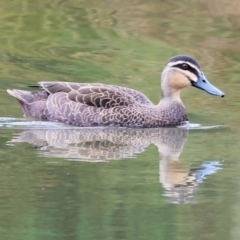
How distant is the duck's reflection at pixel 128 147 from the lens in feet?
32.3

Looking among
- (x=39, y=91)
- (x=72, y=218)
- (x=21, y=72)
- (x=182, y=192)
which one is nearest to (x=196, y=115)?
(x=39, y=91)

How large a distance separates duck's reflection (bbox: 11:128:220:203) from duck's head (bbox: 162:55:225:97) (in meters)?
0.68

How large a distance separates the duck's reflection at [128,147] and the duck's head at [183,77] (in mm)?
676

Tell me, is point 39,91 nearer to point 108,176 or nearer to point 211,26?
point 108,176

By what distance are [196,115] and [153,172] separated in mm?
3580

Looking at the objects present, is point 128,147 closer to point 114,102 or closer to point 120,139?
point 120,139

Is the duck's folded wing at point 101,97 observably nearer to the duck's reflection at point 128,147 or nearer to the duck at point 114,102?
the duck at point 114,102

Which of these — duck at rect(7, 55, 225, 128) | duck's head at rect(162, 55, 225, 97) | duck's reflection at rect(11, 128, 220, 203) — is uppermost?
duck's head at rect(162, 55, 225, 97)

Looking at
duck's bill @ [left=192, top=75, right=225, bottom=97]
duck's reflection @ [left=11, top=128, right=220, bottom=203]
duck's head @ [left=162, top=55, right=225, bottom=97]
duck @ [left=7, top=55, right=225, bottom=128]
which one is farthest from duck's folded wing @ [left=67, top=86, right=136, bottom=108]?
duck's bill @ [left=192, top=75, right=225, bottom=97]

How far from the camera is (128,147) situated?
37.9 ft

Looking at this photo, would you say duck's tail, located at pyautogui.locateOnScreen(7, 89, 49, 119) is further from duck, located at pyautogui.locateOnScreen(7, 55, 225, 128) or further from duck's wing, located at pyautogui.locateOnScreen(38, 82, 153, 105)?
duck's wing, located at pyautogui.locateOnScreen(38, 82, 153, 105)

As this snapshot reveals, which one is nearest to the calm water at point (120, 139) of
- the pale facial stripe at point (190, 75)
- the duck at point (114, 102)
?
the duck at point (114, 102)

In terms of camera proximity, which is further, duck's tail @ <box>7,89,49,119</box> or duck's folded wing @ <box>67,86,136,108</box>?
duck's tail @ <box>7,89,49,119</box>

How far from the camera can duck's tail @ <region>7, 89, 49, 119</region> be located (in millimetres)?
13365
